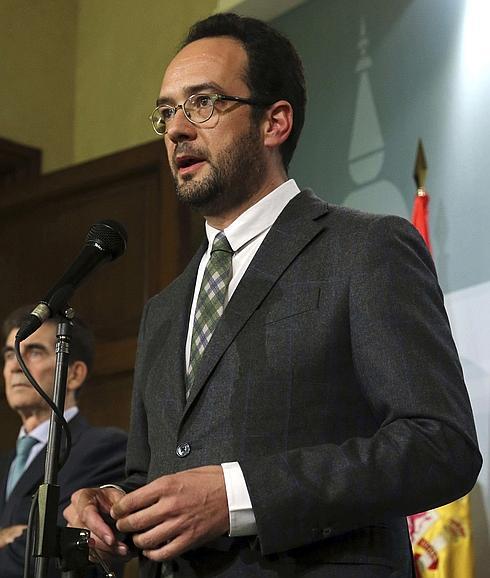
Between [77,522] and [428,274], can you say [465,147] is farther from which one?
[77,522]

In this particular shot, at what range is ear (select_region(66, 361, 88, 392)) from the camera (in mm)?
4113

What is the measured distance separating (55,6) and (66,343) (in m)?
4.66

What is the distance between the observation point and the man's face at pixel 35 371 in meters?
4.01

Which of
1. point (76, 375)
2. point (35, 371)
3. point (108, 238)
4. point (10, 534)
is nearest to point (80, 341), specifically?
point (76, 375)

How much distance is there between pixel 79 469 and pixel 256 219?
1708 mm

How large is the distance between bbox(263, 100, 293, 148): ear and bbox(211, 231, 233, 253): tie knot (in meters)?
0.23

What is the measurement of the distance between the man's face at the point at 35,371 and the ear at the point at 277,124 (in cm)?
200

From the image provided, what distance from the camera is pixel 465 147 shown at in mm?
3965

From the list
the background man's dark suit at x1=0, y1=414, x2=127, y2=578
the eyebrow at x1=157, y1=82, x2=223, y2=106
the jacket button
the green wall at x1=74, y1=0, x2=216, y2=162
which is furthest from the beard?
the green wall at x1=74, y1=0, x2=216, y2=162

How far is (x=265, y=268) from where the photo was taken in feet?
6.29

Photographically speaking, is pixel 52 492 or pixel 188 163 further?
pixel 188 163

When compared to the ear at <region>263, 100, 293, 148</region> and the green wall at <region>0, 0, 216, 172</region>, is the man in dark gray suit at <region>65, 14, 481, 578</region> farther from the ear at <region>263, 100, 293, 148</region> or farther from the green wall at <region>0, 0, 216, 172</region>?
the green wall at <region>0, 0, 216, 172</region>

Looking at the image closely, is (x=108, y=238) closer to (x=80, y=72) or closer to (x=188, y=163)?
(x=188, y=163)

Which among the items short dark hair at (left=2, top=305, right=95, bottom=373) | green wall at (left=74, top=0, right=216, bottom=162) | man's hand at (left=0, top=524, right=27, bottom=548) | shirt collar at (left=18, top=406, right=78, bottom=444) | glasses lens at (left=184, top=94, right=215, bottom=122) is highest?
green wall at (left=74, top=0, right=216, bottom=162)
